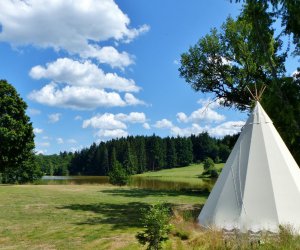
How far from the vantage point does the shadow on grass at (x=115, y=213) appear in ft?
56.1

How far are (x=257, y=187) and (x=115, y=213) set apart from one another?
946 cm

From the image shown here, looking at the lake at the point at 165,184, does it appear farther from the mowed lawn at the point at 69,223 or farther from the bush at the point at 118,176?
the mowed lawn at the point at 69,223

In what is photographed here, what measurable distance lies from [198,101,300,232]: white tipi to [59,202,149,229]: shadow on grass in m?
4.27

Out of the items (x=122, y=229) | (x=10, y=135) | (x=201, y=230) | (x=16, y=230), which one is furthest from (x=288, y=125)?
(x=10, y=135)

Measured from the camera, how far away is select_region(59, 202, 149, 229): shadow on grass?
1709 centimetres

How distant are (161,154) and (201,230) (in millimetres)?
132270

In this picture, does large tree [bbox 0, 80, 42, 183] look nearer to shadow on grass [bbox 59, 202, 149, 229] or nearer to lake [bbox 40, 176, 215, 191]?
lake [bbox 40, 176, 215, 191]

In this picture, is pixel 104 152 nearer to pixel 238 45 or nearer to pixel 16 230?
pixel 238 45

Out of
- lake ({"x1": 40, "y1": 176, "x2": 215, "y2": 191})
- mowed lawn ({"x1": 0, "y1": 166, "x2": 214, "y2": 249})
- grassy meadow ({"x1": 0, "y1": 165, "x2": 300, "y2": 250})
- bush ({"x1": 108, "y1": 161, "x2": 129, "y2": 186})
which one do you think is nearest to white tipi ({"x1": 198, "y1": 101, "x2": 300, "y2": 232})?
grassy meadow ({"x1": 0, "y1": 165, "x2": 300, "y2": 250})

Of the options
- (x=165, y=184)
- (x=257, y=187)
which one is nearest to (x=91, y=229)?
(x=257, y=187)

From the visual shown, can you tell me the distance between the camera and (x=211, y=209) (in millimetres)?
13641

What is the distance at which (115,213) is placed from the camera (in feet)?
66.6

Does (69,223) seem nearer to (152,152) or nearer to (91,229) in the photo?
(91,229)

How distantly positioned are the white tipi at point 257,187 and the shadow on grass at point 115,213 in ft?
14.0
